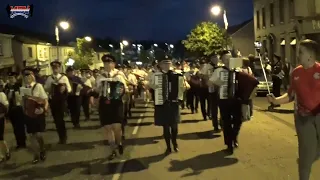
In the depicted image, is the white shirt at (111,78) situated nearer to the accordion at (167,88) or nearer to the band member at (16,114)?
the accordion at (167,88)

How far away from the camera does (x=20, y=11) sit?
132 ft

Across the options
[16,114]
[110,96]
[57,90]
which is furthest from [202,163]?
[16,114]

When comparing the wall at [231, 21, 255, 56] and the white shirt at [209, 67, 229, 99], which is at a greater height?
the wall at [231, 21, 255, 56]

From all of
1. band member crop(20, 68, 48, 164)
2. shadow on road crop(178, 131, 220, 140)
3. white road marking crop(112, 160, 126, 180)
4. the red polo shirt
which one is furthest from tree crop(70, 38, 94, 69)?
the red polo shirt

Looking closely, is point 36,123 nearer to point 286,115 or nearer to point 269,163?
point 269,163

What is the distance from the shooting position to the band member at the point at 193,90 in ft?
56.1

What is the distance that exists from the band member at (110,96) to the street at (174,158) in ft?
2.29

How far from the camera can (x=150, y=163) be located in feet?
30.2

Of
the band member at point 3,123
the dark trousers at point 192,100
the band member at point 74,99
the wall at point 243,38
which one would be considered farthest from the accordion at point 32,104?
the wall at point 243,38

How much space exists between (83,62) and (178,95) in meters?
53.1

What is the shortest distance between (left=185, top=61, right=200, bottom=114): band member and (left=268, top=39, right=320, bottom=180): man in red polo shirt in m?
10.8

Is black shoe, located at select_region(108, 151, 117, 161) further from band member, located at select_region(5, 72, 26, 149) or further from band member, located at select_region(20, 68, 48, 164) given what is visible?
band member, located at select_region(5, 72, 26, 149)

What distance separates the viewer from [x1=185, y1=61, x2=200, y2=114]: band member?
56.1 feet

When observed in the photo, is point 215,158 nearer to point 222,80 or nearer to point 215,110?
point 222,80
